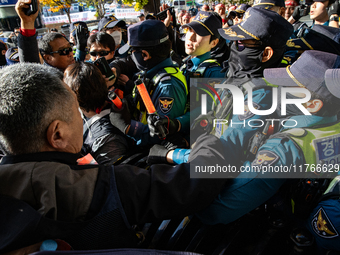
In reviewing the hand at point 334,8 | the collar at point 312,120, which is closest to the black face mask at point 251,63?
the collar at point 312,120

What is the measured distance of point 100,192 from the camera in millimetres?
1227

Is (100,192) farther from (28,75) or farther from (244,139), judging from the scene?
(244,139)

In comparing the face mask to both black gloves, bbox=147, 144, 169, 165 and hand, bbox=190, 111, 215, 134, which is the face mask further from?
black gloves, bbox=147, 144, 169, 165

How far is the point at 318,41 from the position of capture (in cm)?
301

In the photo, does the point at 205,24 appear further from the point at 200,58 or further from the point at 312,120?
the point at 312,120

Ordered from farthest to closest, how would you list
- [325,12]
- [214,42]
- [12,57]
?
1. [325,12]
2. [12,57]
3. [214,42]

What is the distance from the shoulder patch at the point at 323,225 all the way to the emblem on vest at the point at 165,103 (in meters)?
1.72

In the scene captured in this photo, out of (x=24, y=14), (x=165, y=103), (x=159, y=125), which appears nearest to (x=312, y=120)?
(x=159, y=125)

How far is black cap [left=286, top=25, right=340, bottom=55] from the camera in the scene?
2812mm

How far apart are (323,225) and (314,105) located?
75 cm

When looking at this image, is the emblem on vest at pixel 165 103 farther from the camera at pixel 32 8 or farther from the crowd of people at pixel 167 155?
the camera at pixel 32 8

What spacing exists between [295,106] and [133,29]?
2127 millimetres

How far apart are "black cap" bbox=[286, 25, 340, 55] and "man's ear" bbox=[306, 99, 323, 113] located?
4.92ft

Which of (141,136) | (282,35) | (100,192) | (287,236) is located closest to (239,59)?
(282,35)
